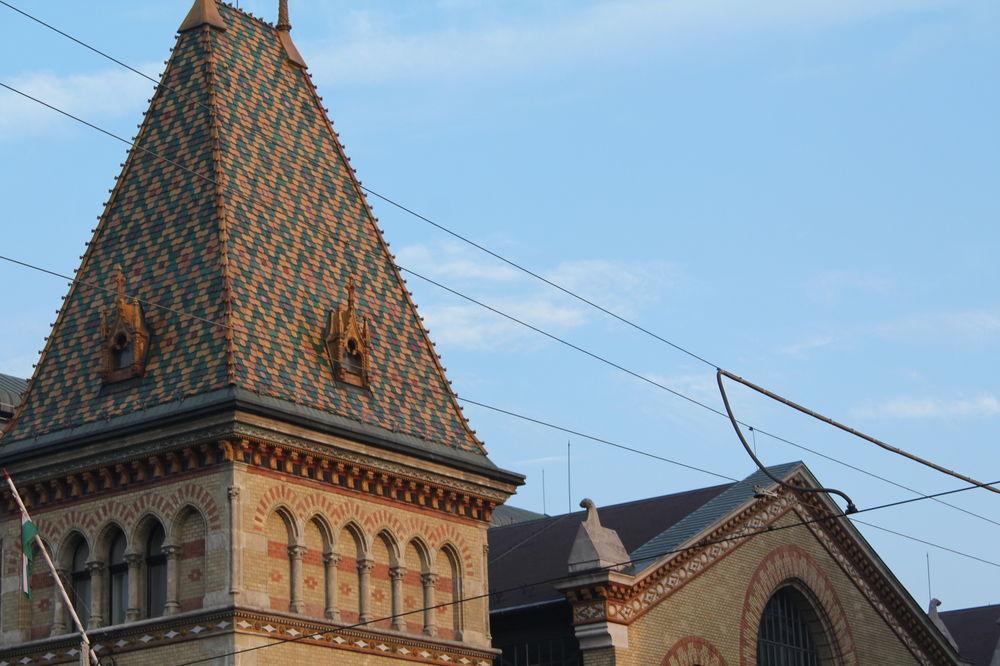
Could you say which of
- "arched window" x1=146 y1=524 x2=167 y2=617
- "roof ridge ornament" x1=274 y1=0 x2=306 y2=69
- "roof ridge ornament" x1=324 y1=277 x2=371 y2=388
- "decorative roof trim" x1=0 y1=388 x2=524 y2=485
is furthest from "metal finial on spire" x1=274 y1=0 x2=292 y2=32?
"arched window" x1=146 y1=524 x2=167 y2=617

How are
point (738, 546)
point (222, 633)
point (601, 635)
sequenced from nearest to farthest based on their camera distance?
point (222, 633), point (601, 635), point (738, 546)

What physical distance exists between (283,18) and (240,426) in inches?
519

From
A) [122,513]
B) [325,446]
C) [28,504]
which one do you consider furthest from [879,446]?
[28,504]

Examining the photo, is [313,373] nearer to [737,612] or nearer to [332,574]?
[332,574]

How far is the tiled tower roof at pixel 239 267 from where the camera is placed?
40.1 m

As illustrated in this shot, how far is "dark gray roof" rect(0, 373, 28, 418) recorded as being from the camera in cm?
5512

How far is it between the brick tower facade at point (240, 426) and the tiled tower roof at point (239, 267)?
0.06 metres

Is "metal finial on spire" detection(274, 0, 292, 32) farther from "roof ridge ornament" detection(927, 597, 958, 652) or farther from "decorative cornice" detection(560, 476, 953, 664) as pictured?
"roof ridge ornament" detection(927, 597, 958, 652)

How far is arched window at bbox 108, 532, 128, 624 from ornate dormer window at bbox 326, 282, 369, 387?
5.50m

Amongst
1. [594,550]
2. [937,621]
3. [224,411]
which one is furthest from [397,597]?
[937,621]

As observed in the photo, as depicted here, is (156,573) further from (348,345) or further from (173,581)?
(348,345)

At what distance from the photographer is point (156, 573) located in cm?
3894

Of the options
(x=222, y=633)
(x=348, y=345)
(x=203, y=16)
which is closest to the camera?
(x=222, y=633)

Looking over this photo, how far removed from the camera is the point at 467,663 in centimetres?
4228
